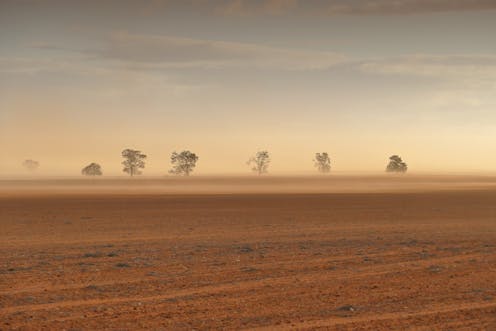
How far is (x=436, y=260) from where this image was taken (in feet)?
55.0

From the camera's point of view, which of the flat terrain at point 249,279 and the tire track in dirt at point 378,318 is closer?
the tire track in dirt at point 378,318

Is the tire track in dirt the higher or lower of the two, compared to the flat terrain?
lower

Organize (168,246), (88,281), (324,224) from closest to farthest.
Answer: (88,281) < (168,246) < (324,224)

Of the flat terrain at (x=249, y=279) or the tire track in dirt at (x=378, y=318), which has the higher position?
the flat terrain at (x=249, y=279)

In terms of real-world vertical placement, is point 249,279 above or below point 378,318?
above

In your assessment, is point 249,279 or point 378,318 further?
point 249,279

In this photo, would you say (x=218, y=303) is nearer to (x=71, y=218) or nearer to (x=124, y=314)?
(x=124, y=314)

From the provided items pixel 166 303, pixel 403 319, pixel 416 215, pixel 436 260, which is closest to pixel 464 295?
pixel 403 319

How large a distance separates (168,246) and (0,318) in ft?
30.5

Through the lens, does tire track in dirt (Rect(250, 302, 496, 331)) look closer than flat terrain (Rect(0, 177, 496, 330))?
Yes

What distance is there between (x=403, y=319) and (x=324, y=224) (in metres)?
17.9

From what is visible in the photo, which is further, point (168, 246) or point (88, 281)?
point (168, 246)

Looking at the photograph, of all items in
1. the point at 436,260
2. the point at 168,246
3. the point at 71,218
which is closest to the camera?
the point at 436,260

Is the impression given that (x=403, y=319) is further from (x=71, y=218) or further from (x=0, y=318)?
(x=71, y=218)
